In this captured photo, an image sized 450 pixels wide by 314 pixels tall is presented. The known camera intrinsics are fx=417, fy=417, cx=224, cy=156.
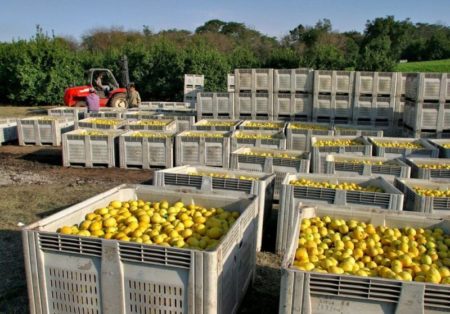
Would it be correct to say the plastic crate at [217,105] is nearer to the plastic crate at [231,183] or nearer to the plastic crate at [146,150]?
the plastic crate at [146,150]

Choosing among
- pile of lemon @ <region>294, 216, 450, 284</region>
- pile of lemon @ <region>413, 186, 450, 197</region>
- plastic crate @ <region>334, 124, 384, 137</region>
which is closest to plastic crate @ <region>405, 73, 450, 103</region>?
plastic crate @ <region>334, 124, 384, 137</region>

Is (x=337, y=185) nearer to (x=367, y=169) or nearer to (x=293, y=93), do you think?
(x=367, y=169)

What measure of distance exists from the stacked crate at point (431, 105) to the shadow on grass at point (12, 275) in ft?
29.4

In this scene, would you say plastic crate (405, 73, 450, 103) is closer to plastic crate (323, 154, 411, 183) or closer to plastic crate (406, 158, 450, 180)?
plastic crate (406, 158, 450, 180)

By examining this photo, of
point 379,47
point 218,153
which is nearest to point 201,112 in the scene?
point 218,153

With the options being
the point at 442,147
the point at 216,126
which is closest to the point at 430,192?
the point at 442,147

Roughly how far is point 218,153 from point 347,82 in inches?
193

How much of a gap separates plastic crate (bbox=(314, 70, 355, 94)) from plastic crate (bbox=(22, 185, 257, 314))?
9.21 m

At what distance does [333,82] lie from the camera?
12.1 metres

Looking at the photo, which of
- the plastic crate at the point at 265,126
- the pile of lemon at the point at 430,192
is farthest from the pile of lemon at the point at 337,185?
the plastic crate at the point at 265,126

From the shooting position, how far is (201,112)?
41.9ft

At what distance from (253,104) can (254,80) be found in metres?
0.71

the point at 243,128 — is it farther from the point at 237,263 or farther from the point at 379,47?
the point at 379,47

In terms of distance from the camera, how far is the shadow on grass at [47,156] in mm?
11502
